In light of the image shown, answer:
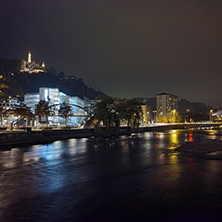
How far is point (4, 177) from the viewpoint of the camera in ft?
62.5

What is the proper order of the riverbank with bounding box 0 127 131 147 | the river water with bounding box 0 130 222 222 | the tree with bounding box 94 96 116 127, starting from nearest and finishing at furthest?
the river water with bounding box 0 130 222 222 < the riverbank with bounding box 0 127 131 147 < the tree with bounding box 94 96 116 127

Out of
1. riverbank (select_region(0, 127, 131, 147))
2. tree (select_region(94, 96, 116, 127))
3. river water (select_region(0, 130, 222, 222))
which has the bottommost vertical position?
river water (select_region(0, 130, 222, 222))

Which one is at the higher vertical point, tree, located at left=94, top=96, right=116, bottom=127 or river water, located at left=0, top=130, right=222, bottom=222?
tree, located at left=94, top=96, right=116, bottom=127

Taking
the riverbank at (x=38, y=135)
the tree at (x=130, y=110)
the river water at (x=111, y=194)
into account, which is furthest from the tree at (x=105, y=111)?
the river water at (x=111, y=194)

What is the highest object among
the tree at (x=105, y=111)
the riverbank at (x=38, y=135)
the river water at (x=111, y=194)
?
the tree at (x=105, y=111)

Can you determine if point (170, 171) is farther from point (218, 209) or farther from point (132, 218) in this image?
point (132, 218)

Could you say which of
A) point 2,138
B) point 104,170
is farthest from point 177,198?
point 2,138

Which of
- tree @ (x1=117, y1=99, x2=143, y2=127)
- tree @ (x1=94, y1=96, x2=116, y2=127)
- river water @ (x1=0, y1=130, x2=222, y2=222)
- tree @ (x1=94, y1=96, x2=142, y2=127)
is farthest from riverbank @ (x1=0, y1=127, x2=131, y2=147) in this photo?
river water @ (x1=0, y1=130, x2=222, y2=222)

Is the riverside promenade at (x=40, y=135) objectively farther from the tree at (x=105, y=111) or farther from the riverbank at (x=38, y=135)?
the tree at (x=105, y=111)

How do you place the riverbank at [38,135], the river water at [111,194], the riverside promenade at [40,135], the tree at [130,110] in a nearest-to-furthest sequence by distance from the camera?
the river water at [111,194]
the riverbank at [38,135]
the riverside promenade at [40,135]
the tree at [130,110]

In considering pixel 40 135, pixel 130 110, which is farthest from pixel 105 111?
pixel 40 135

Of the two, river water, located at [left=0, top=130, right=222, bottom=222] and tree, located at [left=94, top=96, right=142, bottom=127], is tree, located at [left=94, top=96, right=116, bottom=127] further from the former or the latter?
river water, located at [left=0, top=130, right=222, bottom=222]

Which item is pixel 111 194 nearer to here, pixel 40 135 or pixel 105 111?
pixel 40 135

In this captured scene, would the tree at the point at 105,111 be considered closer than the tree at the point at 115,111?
Yes
